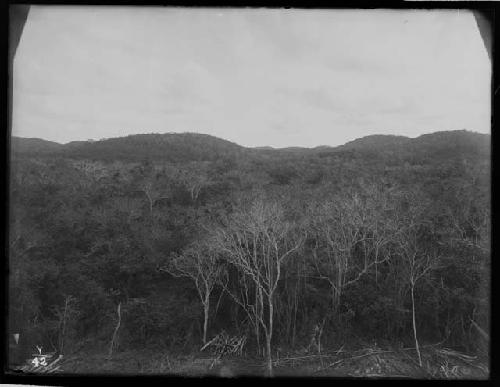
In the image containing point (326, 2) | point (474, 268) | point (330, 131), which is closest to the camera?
point (326, 2)

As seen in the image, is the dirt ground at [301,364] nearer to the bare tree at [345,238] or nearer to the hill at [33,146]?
the bare tree at [345,238]

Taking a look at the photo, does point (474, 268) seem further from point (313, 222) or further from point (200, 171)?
point (200, 171)

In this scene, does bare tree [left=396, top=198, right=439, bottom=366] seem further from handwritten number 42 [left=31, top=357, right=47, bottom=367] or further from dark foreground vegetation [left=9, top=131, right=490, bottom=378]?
handwritten number 42 [left=31, top=357, right=47, bottom=367]

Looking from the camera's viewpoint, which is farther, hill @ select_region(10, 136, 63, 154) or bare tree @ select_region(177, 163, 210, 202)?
bare tree @ select_region(177, 163, 210, 202)

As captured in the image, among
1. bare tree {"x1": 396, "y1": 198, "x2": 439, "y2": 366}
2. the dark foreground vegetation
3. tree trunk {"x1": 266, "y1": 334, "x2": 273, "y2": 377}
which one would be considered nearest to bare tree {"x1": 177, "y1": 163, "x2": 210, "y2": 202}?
the dark foreground vegetation

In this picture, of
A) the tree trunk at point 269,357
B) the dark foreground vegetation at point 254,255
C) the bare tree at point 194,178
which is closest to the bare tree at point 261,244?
the dark foreground vegetation at point 254,255

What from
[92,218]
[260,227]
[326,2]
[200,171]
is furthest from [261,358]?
[326,2]

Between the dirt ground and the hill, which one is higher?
the hill
